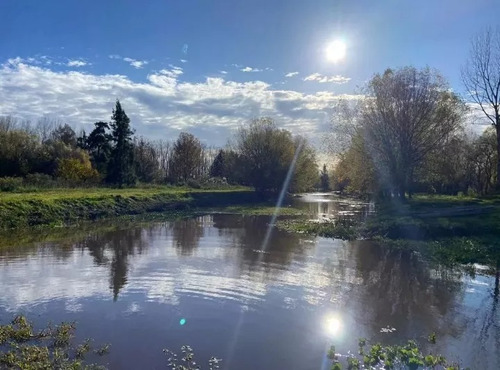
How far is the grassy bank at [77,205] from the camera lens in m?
26.7

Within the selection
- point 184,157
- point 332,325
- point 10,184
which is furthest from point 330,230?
point 184,157

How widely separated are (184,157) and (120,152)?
2581 centimetres

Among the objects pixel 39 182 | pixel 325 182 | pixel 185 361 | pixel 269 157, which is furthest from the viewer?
pixel 325 182

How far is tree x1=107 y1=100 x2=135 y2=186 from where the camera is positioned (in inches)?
2197

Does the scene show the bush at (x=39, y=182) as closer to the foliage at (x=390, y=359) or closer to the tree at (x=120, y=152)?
the tree at (x=120, y=152)

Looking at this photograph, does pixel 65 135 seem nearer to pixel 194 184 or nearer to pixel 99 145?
pixel 99 145

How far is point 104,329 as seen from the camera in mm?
9008

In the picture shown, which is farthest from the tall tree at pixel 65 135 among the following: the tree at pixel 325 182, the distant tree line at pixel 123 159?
the tree at pixel 325 182

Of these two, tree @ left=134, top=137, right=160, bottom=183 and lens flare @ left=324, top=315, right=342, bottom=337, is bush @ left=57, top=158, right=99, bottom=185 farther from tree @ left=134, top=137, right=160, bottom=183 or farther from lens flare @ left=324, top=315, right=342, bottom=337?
→ lens flare @ left=324, top=315, right=342, bottom=337

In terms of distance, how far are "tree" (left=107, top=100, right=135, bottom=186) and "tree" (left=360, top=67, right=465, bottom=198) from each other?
32162mm

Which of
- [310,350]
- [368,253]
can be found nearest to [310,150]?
[368,253]

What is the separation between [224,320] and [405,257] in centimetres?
1133

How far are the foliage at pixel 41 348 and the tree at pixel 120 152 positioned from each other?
48157mm

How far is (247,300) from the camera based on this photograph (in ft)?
38.1
